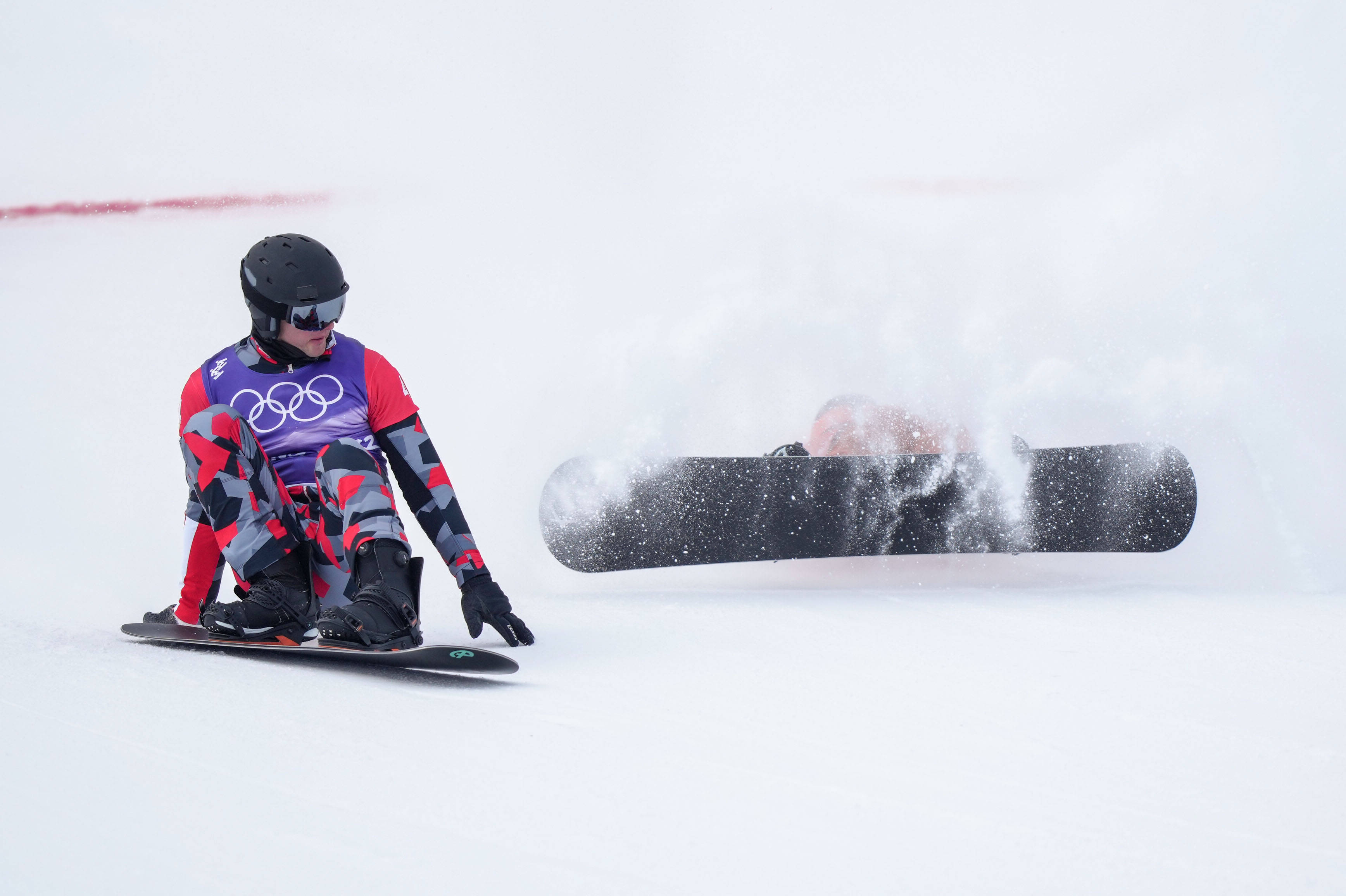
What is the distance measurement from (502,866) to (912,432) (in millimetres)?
2388

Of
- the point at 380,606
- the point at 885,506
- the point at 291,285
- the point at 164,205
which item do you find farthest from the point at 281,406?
the point at 164,205

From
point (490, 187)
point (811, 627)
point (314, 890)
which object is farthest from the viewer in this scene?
point (490, 187)

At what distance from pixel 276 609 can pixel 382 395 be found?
1.65ft

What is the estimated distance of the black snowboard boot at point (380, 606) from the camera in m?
1.77

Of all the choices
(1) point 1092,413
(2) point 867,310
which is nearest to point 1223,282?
(1) point 1092,413

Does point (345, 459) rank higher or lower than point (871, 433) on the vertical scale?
lower

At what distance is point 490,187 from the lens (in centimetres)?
561

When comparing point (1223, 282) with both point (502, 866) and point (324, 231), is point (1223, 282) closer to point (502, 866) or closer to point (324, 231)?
point (502, 866)

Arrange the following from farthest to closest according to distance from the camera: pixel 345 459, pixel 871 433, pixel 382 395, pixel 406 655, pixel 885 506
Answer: pixel 871 433 < pixel 885 506 < pixel 382 395 < pixel 345 459 < pixel 406 655

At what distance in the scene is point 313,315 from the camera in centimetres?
199

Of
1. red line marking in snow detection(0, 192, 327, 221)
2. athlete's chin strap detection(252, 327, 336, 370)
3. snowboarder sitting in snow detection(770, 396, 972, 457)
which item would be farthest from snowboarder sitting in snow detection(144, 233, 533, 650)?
red line marking in snow detection(0, 192, 327, 221)

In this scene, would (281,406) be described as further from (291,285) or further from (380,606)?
(380,606)

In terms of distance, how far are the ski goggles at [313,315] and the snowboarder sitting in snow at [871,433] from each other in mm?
1422

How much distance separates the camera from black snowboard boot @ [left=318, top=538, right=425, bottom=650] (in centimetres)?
177
